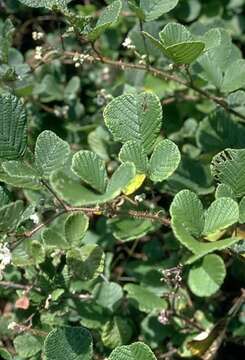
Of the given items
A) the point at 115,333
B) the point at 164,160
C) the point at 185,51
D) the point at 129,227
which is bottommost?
the point at 115,333

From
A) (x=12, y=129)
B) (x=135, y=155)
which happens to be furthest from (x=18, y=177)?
(x=135, y=155)

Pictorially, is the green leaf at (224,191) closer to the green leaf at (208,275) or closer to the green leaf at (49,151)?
the green leaf at (208,275)

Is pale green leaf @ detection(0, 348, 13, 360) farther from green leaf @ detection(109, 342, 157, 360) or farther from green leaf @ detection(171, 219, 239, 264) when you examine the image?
green leaf @ detection(171, 219, 239, 264)

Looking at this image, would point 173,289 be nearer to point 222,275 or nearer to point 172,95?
point 222,275

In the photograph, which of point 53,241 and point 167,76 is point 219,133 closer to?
point 167,76

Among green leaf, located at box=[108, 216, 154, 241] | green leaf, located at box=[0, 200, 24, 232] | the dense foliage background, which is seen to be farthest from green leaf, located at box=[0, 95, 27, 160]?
green leaf, located at box=[108, 216, 154, 241]

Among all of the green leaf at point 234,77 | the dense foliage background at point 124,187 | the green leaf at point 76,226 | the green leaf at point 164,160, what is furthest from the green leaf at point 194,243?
the green leaf at point 234,77

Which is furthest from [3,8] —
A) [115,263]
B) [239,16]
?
[115,263]
